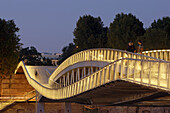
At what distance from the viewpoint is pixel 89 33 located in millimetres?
87375

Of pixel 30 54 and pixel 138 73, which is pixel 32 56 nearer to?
pixel 30 54

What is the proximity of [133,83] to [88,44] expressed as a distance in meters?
59.1

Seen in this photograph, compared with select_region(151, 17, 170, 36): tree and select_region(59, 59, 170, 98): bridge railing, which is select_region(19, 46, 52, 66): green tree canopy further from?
select_region(59, 59, 170, 98): bridge railing

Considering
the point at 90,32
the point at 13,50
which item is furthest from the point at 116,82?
the point at 90,32

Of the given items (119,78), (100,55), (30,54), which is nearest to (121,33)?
(100,55)

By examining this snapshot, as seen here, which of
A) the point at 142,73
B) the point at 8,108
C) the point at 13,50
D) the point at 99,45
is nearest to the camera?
the point at 142,73

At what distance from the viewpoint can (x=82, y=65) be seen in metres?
44.1

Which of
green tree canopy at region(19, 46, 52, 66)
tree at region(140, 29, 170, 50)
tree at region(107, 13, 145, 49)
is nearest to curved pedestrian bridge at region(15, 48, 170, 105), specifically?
tree at region(140, 29, 170, 50)

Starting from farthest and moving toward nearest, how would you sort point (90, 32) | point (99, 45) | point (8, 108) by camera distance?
point (90, 32) < point (99, 45) < point (8, 108)

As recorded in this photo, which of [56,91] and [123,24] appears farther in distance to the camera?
[123,24]

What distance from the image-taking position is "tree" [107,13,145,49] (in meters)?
67.8

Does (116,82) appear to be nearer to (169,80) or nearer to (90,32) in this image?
(169,80)

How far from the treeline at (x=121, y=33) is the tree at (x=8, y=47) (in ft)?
44.5

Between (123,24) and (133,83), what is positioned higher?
(123,24)
